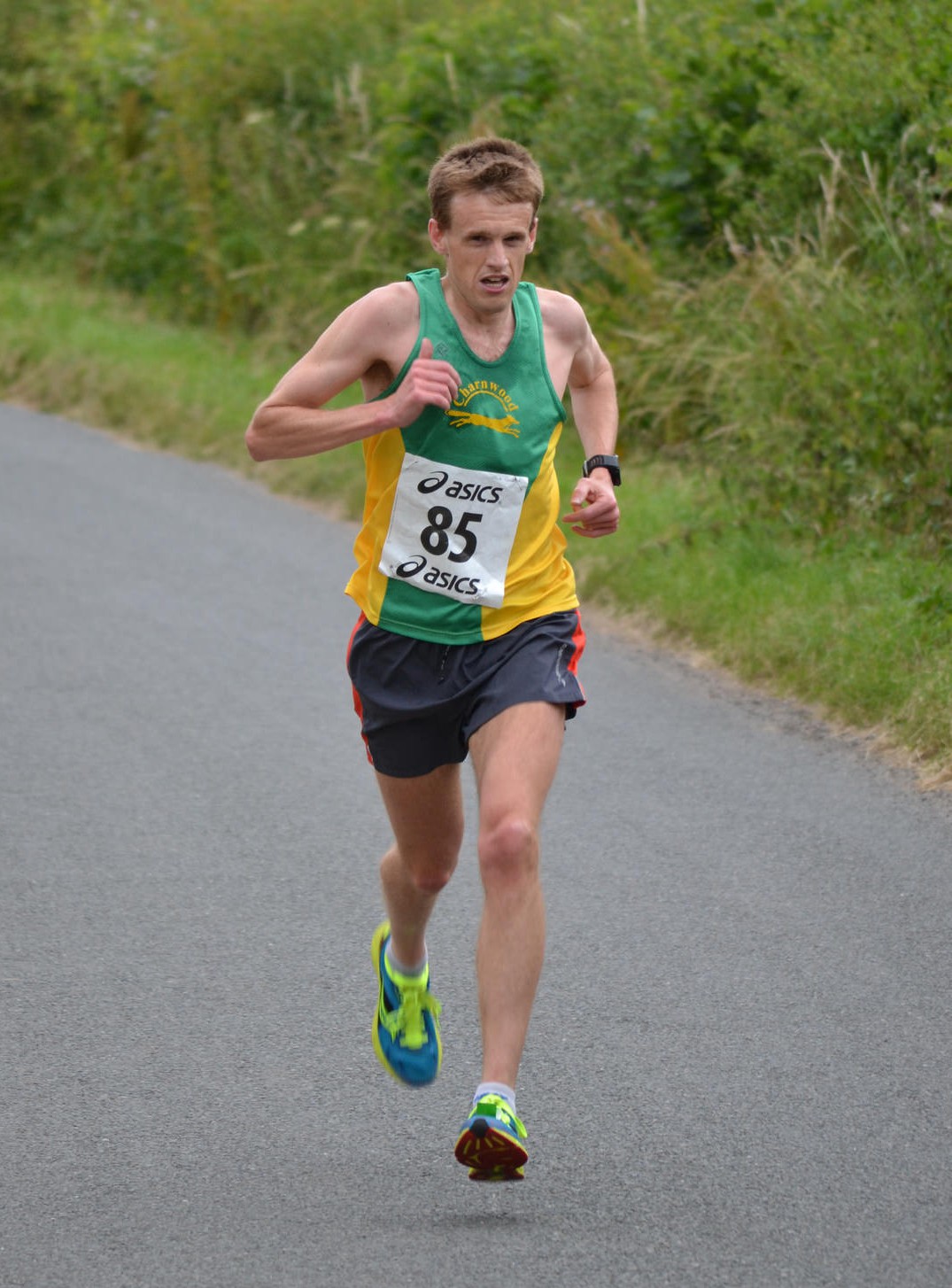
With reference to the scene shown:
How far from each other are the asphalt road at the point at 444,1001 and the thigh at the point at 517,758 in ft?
2.42

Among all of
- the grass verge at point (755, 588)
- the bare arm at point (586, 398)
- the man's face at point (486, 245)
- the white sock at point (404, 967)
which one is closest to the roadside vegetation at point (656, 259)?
the grass verge at point (755, 588)

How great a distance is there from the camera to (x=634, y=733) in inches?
286

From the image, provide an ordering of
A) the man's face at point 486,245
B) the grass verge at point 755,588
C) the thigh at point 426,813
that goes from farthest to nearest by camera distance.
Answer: the grass verge at point 755,588 < the thigh at point 426,813 < the man's face at point 486,245

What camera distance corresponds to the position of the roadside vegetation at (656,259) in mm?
8422

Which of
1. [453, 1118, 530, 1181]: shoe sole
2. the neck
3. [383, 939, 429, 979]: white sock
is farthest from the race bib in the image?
[453, 1118, 530, 1181]: shoe sole

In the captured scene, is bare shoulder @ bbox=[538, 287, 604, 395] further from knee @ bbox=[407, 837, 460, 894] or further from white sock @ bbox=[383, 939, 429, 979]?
white sock @ bbox=[383, 939, 429, 979]

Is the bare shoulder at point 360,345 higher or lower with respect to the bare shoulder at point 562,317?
lower

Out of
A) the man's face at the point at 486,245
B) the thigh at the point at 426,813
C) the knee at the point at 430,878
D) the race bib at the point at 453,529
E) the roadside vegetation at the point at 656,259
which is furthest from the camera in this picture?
the roadside vegetation at the point at 656,259

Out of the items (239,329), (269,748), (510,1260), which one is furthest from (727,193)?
(510,1260)

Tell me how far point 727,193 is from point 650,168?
2.70ft

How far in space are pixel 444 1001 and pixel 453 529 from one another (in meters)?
1.39

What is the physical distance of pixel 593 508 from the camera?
408 cm

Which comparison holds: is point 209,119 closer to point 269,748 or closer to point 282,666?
point 282,666

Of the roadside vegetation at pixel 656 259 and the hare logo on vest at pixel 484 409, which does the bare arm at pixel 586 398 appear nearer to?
the hare logo on vest at pixel 484 409
